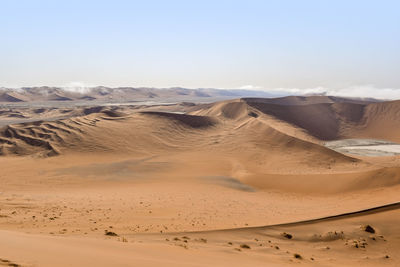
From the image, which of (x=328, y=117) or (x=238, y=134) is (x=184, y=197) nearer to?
(x=238, y=134)

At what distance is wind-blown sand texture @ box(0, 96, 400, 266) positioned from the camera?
8484 mm

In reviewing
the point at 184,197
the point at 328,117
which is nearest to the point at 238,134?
the point at 328,117

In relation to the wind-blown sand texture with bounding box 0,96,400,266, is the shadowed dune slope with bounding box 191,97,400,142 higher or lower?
higher

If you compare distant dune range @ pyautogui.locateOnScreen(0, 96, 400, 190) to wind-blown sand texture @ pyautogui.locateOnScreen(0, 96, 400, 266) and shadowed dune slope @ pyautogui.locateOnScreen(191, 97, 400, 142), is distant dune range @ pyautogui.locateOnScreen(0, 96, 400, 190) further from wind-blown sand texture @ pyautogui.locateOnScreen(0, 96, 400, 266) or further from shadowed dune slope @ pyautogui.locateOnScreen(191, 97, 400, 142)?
wind-blown sand texture @ pyautogui.locateOnScreen(0, 96, 400, 266)

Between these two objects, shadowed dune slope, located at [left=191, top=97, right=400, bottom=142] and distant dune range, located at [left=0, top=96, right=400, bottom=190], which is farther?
shadowed dune slope, located at [left=191, top=97, right=400, bottom=142]

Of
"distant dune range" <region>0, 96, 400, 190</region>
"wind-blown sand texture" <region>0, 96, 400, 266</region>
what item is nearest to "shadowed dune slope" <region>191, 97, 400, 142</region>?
"distant dune range" <region>0, 96, 400, 190</region>

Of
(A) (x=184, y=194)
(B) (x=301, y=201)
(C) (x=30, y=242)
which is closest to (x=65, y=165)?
(A) (x=184, y=194)

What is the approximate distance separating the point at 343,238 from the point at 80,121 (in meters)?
33.3

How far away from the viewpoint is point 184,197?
56.8ft

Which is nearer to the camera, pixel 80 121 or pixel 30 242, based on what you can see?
pixel 30 242

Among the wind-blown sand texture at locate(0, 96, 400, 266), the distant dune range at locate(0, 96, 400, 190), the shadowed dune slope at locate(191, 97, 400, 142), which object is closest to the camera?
the wind-blown sand texture at locate(0, 96, 400, 266)

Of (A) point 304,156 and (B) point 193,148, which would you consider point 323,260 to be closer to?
(A) point 304,156

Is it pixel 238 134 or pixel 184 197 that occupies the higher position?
pixel 238 134

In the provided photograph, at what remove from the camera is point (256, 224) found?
12.7m
